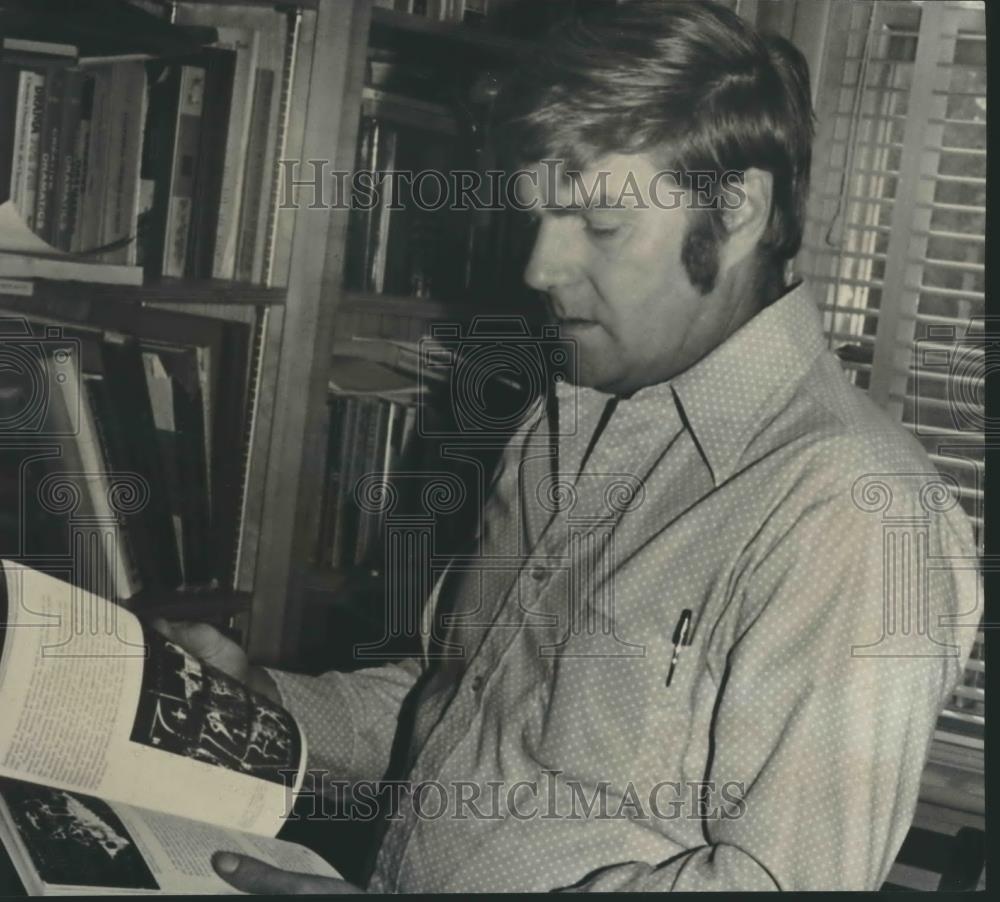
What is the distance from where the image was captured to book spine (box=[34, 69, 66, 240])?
1241mm

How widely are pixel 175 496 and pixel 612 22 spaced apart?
0.72 meters

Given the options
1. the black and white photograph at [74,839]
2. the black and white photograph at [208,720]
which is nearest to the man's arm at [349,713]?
the black and white photograph at [208,720]

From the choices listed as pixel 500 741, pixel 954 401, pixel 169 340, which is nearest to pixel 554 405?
pixel 500 741

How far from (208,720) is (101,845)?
11cm

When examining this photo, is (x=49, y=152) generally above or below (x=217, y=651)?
above

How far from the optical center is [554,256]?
1.13m

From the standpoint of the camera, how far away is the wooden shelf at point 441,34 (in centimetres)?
148

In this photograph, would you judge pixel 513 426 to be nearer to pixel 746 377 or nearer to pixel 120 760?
pixel 746 377

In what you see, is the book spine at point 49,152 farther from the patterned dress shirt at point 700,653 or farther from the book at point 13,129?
the patterned dress shirt at point 700,653

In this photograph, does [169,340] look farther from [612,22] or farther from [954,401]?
→ [954,401]

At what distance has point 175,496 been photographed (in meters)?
1.42

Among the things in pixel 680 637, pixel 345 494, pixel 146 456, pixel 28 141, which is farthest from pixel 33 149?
pixel 680 637

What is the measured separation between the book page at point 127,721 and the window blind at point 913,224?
0.98m

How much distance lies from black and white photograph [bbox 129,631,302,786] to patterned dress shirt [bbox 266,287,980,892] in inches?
6.6
